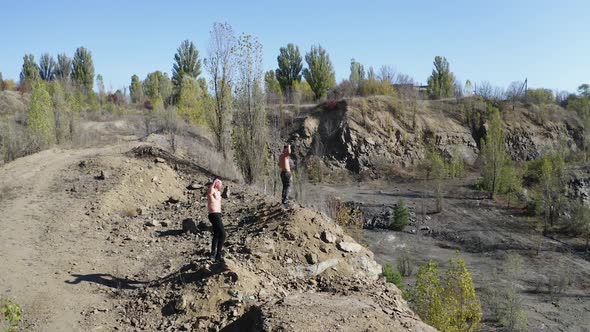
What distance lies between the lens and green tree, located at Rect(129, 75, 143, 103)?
52.7 metres

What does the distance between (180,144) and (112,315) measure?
41.3 feet

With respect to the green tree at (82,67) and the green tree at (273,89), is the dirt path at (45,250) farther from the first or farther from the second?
the green tree at (82,67)

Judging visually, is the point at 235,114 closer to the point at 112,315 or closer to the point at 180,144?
the point at 180,144

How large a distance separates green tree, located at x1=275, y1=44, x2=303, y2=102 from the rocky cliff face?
7.67 m

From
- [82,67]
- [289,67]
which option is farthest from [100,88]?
[289,67]

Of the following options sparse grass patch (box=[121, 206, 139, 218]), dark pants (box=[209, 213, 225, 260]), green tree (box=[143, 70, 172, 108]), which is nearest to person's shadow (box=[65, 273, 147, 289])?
dark pants (box=[209, 213, 225, 260])

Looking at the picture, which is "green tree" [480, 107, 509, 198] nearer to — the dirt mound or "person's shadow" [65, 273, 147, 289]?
the dirt mound

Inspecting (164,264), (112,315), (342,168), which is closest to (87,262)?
(164,264)

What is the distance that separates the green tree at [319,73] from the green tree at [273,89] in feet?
9.73

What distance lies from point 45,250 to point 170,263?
7.40 ft

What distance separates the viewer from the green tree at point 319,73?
43.6 m

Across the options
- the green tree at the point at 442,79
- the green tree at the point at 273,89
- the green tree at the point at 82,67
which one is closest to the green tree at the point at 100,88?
the green tree at the point at 82,67

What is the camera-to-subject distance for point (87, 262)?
8742 millimetres

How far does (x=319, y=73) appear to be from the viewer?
43.5m
